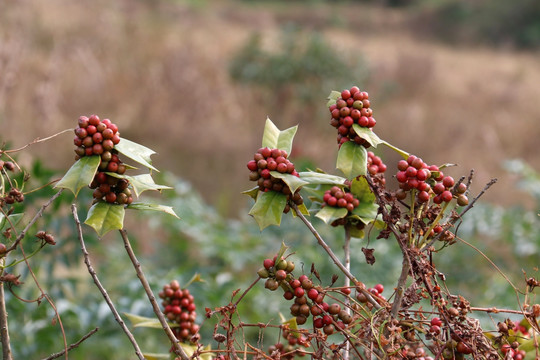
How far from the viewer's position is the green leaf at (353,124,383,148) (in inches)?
29.9

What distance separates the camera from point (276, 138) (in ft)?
2.82

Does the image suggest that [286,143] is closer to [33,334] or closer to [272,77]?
[33,334]

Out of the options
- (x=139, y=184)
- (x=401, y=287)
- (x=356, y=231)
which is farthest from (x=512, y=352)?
(x=139, y=184)

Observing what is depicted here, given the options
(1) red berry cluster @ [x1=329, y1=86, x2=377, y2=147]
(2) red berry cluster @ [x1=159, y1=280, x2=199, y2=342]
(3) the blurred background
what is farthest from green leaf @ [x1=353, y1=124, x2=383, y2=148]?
(3) the blurred background

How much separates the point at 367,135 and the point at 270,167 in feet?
0.41

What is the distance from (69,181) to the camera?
2.27 feet

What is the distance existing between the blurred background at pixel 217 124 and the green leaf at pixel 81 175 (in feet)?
3.64

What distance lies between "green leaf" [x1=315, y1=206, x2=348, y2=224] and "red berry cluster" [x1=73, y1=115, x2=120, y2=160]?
0.29m

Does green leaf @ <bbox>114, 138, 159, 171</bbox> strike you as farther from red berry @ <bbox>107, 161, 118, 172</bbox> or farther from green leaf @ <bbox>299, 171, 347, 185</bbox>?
green leaf @ <bbox>299, 171, 347, 185</bbox>

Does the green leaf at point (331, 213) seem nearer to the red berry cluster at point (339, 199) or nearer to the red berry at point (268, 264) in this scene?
the red berry cluster at point (339, 199)

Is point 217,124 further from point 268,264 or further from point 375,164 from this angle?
point 268,264

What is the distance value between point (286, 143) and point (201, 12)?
2056 centimetres

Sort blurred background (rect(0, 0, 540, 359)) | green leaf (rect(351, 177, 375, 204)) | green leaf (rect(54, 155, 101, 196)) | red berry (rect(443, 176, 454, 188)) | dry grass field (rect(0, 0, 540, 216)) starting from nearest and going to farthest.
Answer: green leaf (rect(54, 155, 101, 196))
red berry (rect(443, 176, 454, 188))
green leaf (rect(351, 177, 375, 204))
blurred background (rect(0, 0, 540, 359))
dry grass field (rect(0, 0, 540, 216))

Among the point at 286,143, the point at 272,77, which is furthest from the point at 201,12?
the point at 286,143
